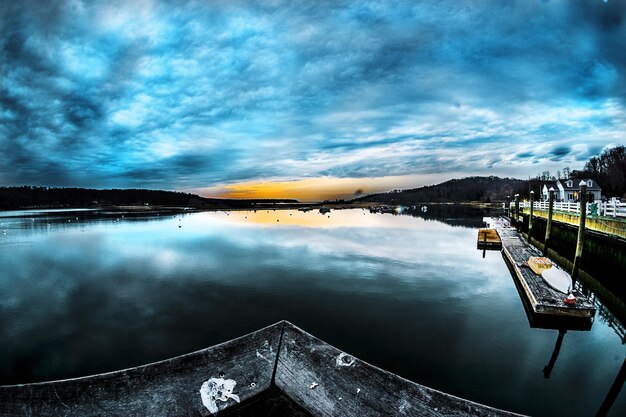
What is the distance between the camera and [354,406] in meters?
2.31

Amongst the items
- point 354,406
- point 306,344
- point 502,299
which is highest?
point 306,344

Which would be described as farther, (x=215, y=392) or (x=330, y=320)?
(x=330, y=320)

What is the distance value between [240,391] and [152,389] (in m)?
0.74

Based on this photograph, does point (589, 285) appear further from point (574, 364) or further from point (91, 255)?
point (91, 255)

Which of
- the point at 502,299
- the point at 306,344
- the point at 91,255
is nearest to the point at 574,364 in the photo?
the point at 502,299

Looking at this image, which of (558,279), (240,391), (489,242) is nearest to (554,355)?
(558,279)

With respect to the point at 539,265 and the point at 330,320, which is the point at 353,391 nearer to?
the point at 330,320

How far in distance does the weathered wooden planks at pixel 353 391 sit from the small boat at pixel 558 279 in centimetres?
1194

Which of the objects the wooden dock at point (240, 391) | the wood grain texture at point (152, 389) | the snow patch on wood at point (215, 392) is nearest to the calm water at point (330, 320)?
the wooden dock at point (240, 391)

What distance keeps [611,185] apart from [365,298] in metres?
85.0

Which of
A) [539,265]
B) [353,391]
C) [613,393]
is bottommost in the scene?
[613,393]

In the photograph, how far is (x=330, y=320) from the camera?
435 inches

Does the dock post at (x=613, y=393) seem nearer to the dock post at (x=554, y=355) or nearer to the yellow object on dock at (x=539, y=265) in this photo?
the dock post at (x=554, y=355)

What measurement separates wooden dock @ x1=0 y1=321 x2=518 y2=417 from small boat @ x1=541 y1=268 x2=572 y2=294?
12039 millimetres
